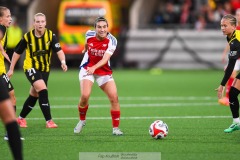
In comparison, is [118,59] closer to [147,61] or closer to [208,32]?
[147,61]

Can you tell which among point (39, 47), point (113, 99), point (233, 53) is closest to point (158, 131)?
point (113, 99)

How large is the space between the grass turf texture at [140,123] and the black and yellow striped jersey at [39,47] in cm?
113

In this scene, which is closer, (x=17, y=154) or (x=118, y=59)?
(x=17, y=154)

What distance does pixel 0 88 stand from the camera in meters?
7.60

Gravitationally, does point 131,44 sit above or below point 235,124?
below

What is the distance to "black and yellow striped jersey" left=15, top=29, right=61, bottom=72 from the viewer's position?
12.0 m

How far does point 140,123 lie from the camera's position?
1234 cm

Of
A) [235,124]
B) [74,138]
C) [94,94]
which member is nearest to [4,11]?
[74,138]

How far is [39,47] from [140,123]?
234cm

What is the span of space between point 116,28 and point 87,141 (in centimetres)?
1929

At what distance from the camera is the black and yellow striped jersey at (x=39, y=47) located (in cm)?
1198

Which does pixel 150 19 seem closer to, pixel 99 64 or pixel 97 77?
pixel 97 77

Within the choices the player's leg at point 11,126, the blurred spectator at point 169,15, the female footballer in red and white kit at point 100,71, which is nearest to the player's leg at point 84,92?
the female footballer in red and white kit at point 100,71

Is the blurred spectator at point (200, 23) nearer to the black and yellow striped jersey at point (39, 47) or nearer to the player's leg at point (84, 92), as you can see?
the black and yellow striped jersey at point (39, 47)
